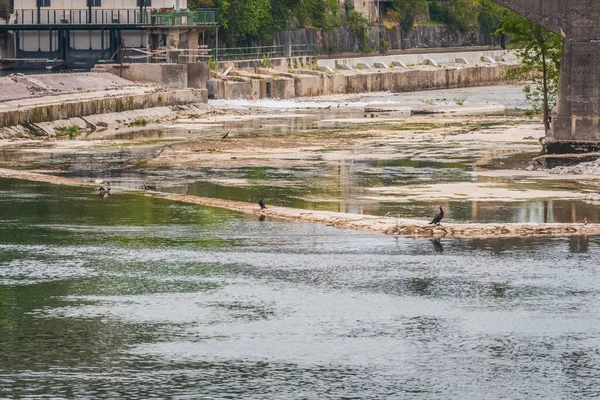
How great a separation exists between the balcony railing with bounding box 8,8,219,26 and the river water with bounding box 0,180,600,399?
180 feet

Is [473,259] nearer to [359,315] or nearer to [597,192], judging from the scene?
[359,315]

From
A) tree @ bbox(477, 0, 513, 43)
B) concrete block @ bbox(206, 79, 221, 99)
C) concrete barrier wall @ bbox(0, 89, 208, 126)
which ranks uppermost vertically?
tree @ bbox(477, 0, 513, 43)

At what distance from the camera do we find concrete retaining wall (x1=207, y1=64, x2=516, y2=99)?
314 ft

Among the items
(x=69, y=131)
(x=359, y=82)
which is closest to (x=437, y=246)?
(x=69, y=131)

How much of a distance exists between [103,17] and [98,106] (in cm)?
2354

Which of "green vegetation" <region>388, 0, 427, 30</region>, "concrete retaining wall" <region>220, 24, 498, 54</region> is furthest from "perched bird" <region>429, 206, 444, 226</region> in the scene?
"green vegetation" <region>388, 0, 427, 30</region>

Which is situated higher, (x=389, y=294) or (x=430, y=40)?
(x=430, y=40)

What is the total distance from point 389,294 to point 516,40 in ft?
98.7

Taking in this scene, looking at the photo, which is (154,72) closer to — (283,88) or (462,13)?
(283,88)

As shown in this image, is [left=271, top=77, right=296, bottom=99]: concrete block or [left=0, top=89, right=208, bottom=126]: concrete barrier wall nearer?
[left=0, top=89, right=208, bottom=126]: concrete barrier wall

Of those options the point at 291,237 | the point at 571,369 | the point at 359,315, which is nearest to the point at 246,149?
the point at 291,237

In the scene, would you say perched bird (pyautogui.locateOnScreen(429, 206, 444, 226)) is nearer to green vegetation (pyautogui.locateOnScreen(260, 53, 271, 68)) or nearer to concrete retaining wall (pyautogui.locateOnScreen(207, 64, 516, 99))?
concrete retaining wall (pyautogui.locateOnScreen(207, 64, 516, 99))

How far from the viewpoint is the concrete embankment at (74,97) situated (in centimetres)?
6253

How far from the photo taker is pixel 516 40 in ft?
179
